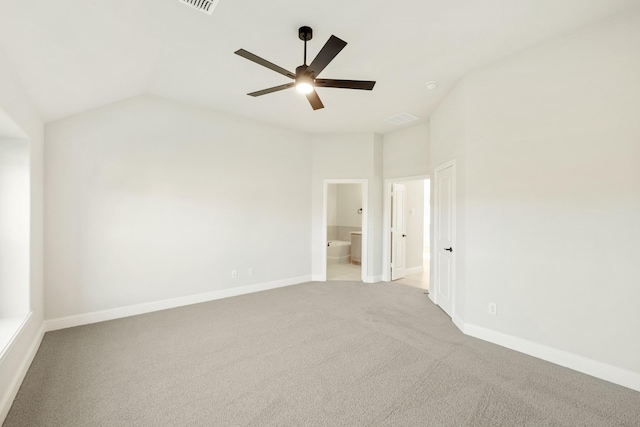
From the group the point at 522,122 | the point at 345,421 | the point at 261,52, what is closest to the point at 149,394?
the point at 345,421

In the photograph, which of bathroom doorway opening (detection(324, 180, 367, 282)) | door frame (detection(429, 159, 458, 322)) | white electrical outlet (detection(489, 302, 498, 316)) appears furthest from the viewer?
bathroom doorway opening (detection(324, 180, 367, 282))

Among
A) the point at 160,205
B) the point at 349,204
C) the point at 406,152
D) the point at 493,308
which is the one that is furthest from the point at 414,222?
the point at 160,205

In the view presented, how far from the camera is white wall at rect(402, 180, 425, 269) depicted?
20.3ft

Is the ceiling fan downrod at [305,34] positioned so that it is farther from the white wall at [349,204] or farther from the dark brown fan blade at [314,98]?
the white wall at [349,204]

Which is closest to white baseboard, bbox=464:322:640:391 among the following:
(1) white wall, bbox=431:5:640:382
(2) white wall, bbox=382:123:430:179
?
(1) white wall, bbox=431:5:640:382

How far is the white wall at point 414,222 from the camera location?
6.18 meters

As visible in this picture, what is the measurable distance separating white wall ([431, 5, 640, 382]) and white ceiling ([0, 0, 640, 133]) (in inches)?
12.2

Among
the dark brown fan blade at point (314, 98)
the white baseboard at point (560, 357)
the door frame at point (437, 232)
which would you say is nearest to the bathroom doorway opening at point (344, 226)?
the door frame at point (437, 232)

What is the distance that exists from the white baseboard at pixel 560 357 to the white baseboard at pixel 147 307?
10.6 feet

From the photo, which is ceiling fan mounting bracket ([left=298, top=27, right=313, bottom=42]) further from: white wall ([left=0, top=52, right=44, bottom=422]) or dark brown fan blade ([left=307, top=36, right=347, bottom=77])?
white wall ([left=0, top=52, right=44, bottom=422])

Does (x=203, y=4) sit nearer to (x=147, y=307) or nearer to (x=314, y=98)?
(x=314, y=98)

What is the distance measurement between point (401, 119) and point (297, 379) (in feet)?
13.5

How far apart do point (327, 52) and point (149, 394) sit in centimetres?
284

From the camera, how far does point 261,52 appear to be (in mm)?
2754
